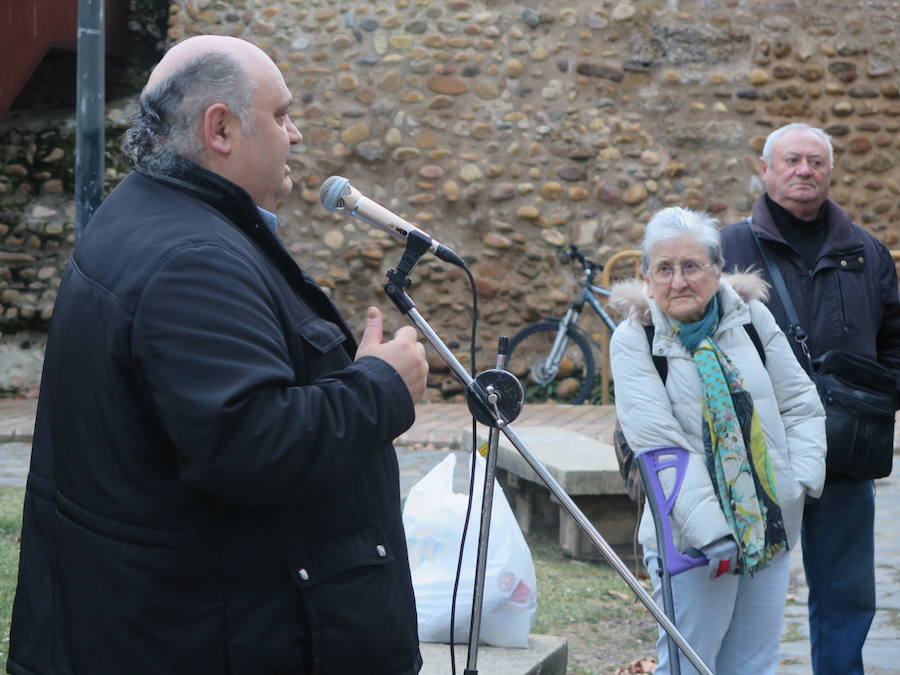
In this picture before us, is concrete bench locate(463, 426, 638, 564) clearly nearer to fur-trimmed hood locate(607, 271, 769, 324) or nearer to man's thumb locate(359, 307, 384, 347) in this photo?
fur-trimmed hood locate(607, 271, 769, 324)

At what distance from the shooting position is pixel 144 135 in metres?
2.02

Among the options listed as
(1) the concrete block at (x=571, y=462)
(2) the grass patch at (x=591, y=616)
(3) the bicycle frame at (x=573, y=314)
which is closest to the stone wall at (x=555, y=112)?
(3) the bicycle frame at (x=573, y=314)

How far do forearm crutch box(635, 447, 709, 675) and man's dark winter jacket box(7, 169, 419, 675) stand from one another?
1.29 meters

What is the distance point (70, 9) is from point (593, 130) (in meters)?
4.88

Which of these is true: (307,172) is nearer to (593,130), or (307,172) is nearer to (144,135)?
(593,130)

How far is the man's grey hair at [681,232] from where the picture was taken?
3.40 meters

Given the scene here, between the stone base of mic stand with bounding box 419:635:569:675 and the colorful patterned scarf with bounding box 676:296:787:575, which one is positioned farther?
the stone base of mic stand with bounding box 419:635:569:675

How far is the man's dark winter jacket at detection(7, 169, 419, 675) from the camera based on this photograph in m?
1.78

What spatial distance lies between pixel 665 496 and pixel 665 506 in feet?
0.10

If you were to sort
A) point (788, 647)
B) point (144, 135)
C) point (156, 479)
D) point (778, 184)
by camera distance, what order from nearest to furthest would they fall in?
1. point (156, 479)
2. point (144, 135)
3. point (778, 184)
4. point (788, 647)

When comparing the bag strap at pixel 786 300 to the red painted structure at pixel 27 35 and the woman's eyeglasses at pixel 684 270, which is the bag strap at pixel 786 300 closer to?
the woman's eyeglasses at pixel 684 270

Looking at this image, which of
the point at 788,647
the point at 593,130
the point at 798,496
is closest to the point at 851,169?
the point at 593,130

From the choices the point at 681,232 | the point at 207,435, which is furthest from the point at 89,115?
the point at 207,435

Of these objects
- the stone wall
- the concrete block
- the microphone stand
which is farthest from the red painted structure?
the microphone stand
